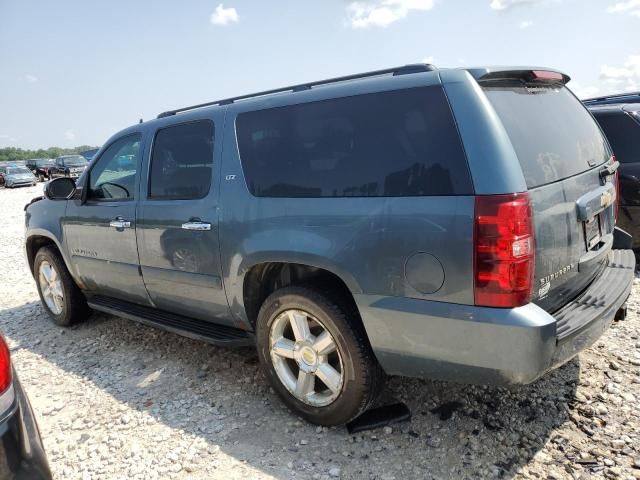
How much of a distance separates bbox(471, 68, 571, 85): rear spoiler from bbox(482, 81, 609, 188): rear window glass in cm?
3

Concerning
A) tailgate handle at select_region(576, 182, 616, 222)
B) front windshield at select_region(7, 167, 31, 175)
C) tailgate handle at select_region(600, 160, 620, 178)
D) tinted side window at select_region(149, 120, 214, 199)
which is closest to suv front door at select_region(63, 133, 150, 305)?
tinted side window at select_region(149, 120, 214, 199)

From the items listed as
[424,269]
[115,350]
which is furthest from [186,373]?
[424,269]

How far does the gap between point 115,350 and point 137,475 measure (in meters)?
1.88

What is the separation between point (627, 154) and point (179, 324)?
4.84 m

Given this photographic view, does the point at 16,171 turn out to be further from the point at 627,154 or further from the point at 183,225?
the point at 627,154

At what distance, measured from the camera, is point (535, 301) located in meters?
2.25

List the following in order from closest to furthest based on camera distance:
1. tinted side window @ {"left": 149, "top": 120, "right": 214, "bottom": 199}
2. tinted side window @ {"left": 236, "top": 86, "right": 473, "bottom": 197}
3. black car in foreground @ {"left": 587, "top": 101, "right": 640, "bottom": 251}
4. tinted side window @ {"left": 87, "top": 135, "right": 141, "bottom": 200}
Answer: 1. tinted side window @ {"left": 236, "top": 86, "right": 473, "bottom": 197}
2. tinted side window @ {"left": 149, "top": 120, "right": 214, "bottom": 199}
3. tinted side window @ {"left": 87, "top": 135, "right": 141, "bottom": 200}
4. black car in foreground @ {"left": 587, "top": 101, "right": 640, "bottom": 251}

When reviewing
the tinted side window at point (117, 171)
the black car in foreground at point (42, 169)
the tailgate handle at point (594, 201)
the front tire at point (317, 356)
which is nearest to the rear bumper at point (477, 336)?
the front tire at point (317, 356)

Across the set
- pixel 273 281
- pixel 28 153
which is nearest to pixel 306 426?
pixel 273 281

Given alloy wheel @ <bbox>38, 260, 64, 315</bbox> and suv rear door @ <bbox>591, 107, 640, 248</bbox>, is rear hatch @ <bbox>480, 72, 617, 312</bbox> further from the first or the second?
alloy wheel @ <bbox>38, 260, 64, 315</bbox>

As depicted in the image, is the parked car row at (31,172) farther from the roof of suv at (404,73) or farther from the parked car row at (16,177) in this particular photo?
the roof of suv at (404,73)

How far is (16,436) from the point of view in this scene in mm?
1746

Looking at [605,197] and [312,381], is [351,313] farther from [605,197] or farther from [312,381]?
[605,197]

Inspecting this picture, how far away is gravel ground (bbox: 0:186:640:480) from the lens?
253 centimetres
